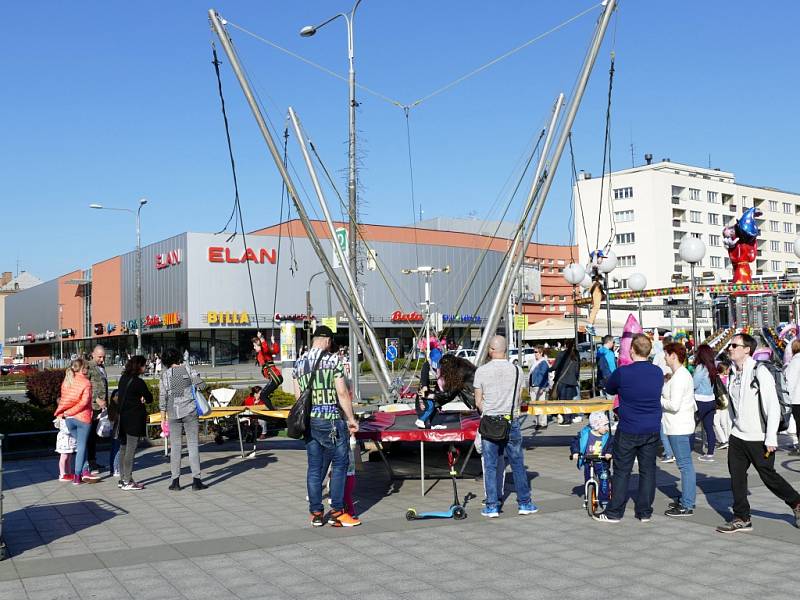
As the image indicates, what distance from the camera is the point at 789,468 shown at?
448 inches

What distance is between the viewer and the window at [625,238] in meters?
93.9

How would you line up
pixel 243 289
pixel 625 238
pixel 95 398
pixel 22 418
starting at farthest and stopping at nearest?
1. pixel 625 238
2. pixel 243 289
3. pixel 22 418
4. pixel 95 398

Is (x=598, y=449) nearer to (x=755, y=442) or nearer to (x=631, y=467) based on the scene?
(x=631, y=467)

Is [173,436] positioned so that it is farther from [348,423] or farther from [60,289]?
[60,289]

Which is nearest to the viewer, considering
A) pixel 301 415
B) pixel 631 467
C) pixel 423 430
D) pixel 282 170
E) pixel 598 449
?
pixel 301 415

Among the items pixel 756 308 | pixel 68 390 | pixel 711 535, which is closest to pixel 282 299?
pixel 756 308

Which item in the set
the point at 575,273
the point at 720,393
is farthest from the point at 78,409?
the point at 575,273

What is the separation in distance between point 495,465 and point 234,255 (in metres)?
64.2

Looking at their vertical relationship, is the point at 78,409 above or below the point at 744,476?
above

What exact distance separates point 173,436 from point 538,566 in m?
5.63

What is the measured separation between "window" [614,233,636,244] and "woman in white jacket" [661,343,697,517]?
88.1 metres

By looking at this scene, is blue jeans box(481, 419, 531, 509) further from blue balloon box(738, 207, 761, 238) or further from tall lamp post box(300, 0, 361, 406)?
blue balloon box(738, 207, 761, 238)

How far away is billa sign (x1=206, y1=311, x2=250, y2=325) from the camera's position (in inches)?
2749

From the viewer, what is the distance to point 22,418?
16.9m
